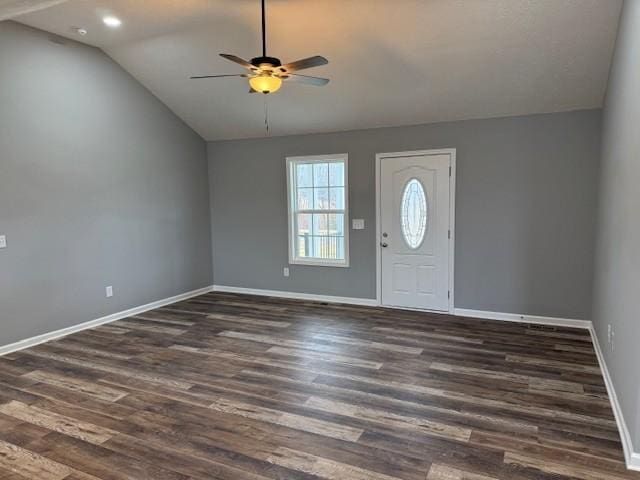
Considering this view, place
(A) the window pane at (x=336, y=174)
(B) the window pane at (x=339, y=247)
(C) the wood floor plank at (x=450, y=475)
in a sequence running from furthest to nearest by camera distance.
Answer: (B) the window pane at (x=339, y=247), (A) the window pane at (x=336, y=174), (C) the wood floor plank at (x=450, y=475)

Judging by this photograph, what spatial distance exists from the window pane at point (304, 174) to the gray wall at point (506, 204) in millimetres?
218

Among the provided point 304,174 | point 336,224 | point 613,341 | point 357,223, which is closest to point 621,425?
point 613,341

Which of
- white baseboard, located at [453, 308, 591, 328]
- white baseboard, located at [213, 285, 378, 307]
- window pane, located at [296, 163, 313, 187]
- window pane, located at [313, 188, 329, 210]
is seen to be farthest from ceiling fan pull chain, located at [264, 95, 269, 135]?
white baseboard, located at [453, 308, 591, 328]

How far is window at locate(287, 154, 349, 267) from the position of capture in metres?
5.89

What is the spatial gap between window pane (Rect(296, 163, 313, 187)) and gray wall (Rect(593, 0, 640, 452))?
352 cm

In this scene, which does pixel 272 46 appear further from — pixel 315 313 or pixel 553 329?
pixel 553 329

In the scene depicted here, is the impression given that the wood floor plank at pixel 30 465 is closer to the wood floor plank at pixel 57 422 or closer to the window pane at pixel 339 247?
the wood floor plank at pixel 57 422

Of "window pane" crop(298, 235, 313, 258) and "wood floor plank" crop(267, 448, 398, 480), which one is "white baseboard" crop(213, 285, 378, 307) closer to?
"window pane" crop(298, 235, 313, 258)

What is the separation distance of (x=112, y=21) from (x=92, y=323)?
127 inches

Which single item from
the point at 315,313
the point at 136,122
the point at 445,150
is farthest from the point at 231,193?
the point at 445,150

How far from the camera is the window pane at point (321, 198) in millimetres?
6020

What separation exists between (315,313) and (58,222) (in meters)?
3.04

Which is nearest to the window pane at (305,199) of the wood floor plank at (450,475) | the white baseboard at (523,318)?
the white baseboard at (523,318)

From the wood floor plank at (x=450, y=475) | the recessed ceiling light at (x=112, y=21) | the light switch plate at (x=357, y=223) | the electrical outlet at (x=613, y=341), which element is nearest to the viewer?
the wood floor plank at (x=450, y=475)
